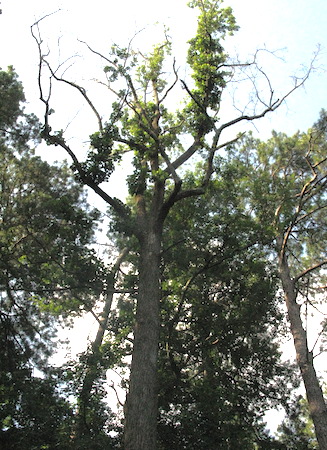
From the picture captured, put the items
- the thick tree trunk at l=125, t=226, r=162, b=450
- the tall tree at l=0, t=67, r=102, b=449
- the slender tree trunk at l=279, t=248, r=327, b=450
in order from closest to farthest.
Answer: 1. the thick tree trunk at l=125, t=226, r=162, b=450
2. the tall tree at l=0, t=67, r=102, b=449
3. the slender tree trunk at l=279, t=248, r=327, b=450

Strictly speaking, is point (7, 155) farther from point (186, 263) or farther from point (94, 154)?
point (186, 263)

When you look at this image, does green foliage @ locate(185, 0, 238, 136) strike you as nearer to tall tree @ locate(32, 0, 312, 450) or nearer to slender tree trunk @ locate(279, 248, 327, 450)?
tall tree @ locate(32, 0, 312, 450)

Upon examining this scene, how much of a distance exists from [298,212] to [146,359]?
6.99 m

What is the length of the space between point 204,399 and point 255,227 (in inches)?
180

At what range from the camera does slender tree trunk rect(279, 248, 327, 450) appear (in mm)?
8367

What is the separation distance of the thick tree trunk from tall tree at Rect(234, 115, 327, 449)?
406 centimetres

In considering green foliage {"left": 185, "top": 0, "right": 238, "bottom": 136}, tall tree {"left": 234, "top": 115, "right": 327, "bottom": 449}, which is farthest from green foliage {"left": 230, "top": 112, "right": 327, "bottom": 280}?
green foliage {"left": 185, "top": 0, "right": 238, "bottom": 136}

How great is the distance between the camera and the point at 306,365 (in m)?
9.24

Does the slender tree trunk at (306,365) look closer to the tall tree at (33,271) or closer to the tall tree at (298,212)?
the tall tree at (298,212)

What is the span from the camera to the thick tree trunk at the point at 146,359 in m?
4.86

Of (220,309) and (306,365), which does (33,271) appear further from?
(306,365)

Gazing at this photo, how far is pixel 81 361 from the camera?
26.6 ft

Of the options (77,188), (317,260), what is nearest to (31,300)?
(77,188)

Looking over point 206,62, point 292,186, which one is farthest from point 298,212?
point 206,62
